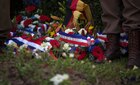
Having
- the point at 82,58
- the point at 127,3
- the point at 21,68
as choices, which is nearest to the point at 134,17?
the point at 127,3

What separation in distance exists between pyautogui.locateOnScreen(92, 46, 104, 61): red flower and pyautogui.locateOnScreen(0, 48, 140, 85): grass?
0.11 metres

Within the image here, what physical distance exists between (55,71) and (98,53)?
1.04 metres

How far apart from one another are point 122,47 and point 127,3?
0.55 metres

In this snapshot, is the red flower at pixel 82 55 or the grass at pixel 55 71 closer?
the grass at pixel 55 71

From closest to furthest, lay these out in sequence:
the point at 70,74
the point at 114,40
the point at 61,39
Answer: the point at 70,74
the point at 114,40
the point at 61,39

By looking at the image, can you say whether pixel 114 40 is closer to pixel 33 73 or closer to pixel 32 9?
pixel 33 73

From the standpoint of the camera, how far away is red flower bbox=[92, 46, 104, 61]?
11.7ft

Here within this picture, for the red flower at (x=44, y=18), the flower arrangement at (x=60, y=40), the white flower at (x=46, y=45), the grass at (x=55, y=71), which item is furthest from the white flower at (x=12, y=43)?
the red flower at (x=44, y=18)

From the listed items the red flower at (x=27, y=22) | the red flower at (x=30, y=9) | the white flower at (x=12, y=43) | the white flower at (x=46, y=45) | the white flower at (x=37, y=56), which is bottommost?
the white flower at (x=37, y=56)

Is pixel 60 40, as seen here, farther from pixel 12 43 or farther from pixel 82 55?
pixel 12 43

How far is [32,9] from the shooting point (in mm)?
4766

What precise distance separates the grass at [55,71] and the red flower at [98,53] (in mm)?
114

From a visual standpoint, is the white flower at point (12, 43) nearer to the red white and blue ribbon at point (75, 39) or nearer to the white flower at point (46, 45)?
the white flower at point (46, 45)

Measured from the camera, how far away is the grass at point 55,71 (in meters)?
2.55
